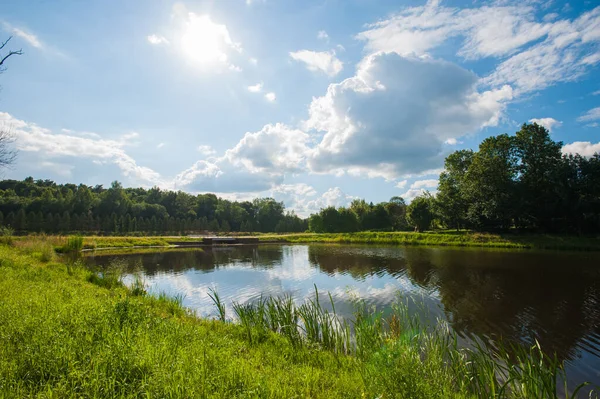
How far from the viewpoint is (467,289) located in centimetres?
1809

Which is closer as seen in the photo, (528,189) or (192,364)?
(192,364)

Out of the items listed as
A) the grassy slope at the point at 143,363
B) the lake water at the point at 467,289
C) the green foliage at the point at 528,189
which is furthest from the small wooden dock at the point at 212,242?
the grassy slope at the point at 143,363

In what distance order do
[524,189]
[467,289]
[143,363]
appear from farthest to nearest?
1. [524,189]
2. [467,289]
3. [143,363]

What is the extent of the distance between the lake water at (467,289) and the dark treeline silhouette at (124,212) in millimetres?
68050

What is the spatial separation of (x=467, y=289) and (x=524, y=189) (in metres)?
39.8

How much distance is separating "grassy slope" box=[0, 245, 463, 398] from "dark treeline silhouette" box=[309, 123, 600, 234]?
1993 inches

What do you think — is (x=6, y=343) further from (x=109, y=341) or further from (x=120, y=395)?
(x=120, y=395)

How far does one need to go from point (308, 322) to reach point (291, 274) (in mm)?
16108

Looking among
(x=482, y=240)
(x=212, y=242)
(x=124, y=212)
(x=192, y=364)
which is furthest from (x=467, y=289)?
(x=124, y=212)

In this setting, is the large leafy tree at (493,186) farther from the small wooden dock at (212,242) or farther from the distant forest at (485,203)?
the small wooden dock at (212,242)

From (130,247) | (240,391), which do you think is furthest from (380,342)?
(130,247)

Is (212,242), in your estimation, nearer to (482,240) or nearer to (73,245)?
(73,245)

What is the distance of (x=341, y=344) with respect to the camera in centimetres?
857

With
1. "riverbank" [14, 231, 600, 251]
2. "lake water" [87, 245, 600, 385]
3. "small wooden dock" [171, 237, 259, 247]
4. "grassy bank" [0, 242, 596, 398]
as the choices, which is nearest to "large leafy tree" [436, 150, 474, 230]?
"riverbank" [14, 231, 600, 251]
